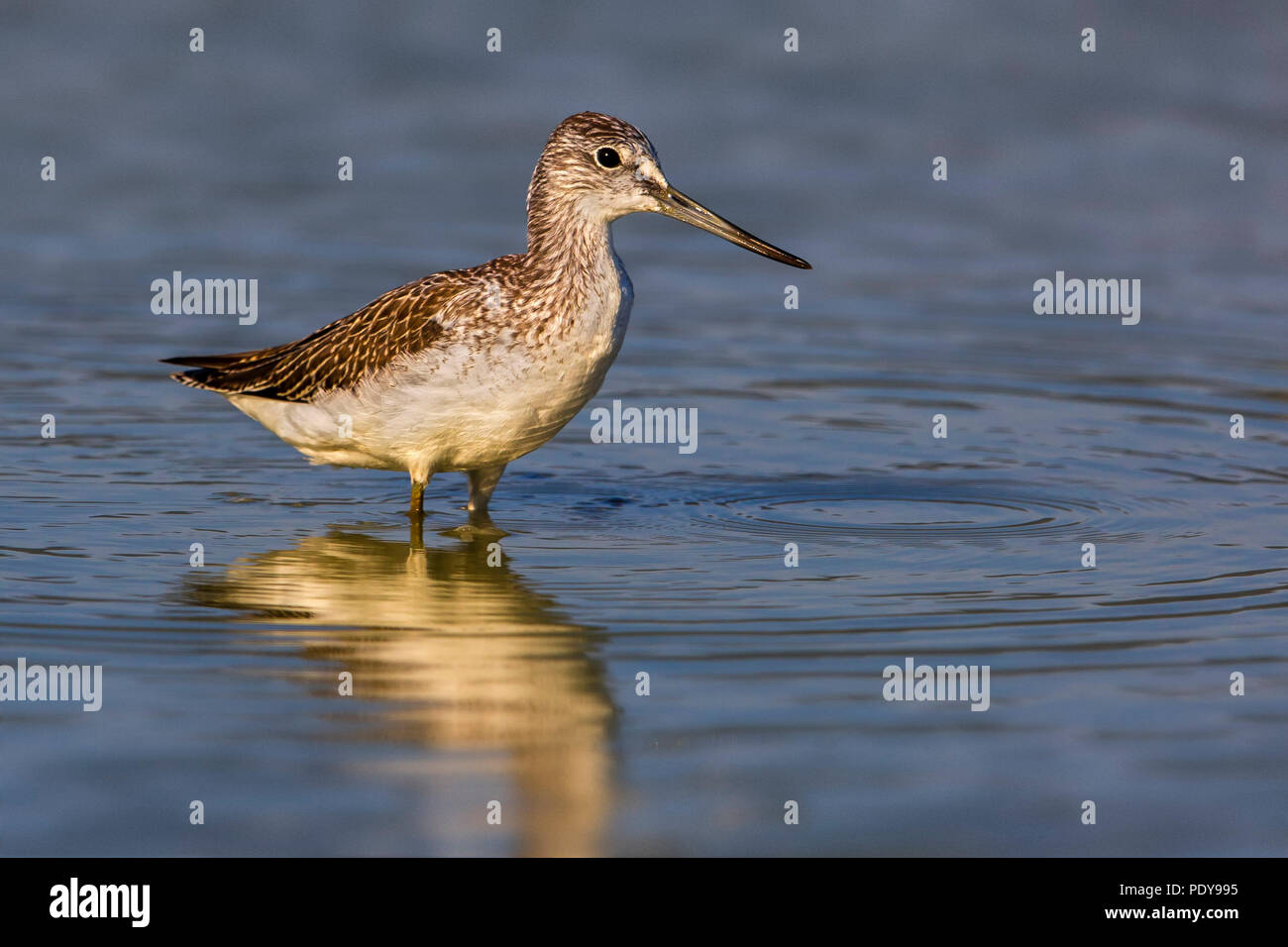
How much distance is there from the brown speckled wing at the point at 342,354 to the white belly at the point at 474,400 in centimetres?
A: 13

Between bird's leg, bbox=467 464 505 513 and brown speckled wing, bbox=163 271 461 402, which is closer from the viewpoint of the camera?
brown speckled wing, bbox=163 271 461 402

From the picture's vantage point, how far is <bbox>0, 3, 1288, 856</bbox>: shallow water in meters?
7.37

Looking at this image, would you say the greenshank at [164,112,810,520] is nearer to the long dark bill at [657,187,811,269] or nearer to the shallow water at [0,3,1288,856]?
the long dark bill at [657,187,811,269]

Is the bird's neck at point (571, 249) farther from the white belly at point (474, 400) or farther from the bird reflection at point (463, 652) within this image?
the bird reflection at point (463, 652)

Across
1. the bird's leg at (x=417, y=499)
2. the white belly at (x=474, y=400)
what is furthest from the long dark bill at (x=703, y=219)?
the bird's leg at (x=417, y=499)

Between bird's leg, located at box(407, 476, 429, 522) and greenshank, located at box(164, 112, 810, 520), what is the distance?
1cm

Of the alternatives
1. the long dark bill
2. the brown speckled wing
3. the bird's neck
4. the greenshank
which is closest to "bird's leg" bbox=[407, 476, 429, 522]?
the greenshank

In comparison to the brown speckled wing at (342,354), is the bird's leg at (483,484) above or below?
below

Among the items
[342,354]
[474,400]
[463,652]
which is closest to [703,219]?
[474,400]

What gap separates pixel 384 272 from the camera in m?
17.6

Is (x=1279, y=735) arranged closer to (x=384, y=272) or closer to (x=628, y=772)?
(x=628, y=772)

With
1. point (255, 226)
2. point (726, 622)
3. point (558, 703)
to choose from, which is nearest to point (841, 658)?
point (726, 622)

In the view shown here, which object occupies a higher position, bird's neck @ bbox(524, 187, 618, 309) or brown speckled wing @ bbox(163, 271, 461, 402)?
bird's neck @ bbox(524, 187, 618, 309)

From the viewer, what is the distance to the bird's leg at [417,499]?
11156mm
